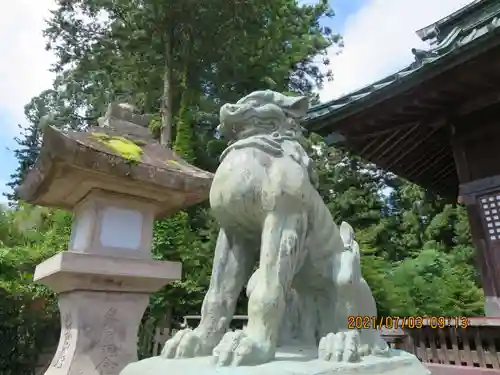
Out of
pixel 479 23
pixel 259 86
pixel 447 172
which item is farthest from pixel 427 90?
pixel 259 86

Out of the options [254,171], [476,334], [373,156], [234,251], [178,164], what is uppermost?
[373,156]

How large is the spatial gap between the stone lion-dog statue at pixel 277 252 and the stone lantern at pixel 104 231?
126 cm

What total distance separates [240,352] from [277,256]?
0.35 m

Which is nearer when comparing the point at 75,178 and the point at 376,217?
the point at 75,178

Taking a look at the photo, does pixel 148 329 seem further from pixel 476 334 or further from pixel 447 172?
pixel 447 172

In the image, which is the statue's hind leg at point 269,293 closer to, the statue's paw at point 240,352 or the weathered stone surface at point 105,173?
the statue's paw at point 240,352

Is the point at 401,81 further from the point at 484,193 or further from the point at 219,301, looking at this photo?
the point at 219,301

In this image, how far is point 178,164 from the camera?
3.08 meters

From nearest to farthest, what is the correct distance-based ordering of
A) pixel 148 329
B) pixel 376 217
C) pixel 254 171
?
1. pixel 254 171
2. pixel 148 329
3. pixel 376 217

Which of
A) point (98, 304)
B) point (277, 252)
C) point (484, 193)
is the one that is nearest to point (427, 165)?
point (484, 193)

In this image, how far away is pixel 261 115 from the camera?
1.64 metres

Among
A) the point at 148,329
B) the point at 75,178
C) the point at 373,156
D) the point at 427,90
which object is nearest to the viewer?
the point at 75,178

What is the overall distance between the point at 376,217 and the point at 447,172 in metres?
6.32
